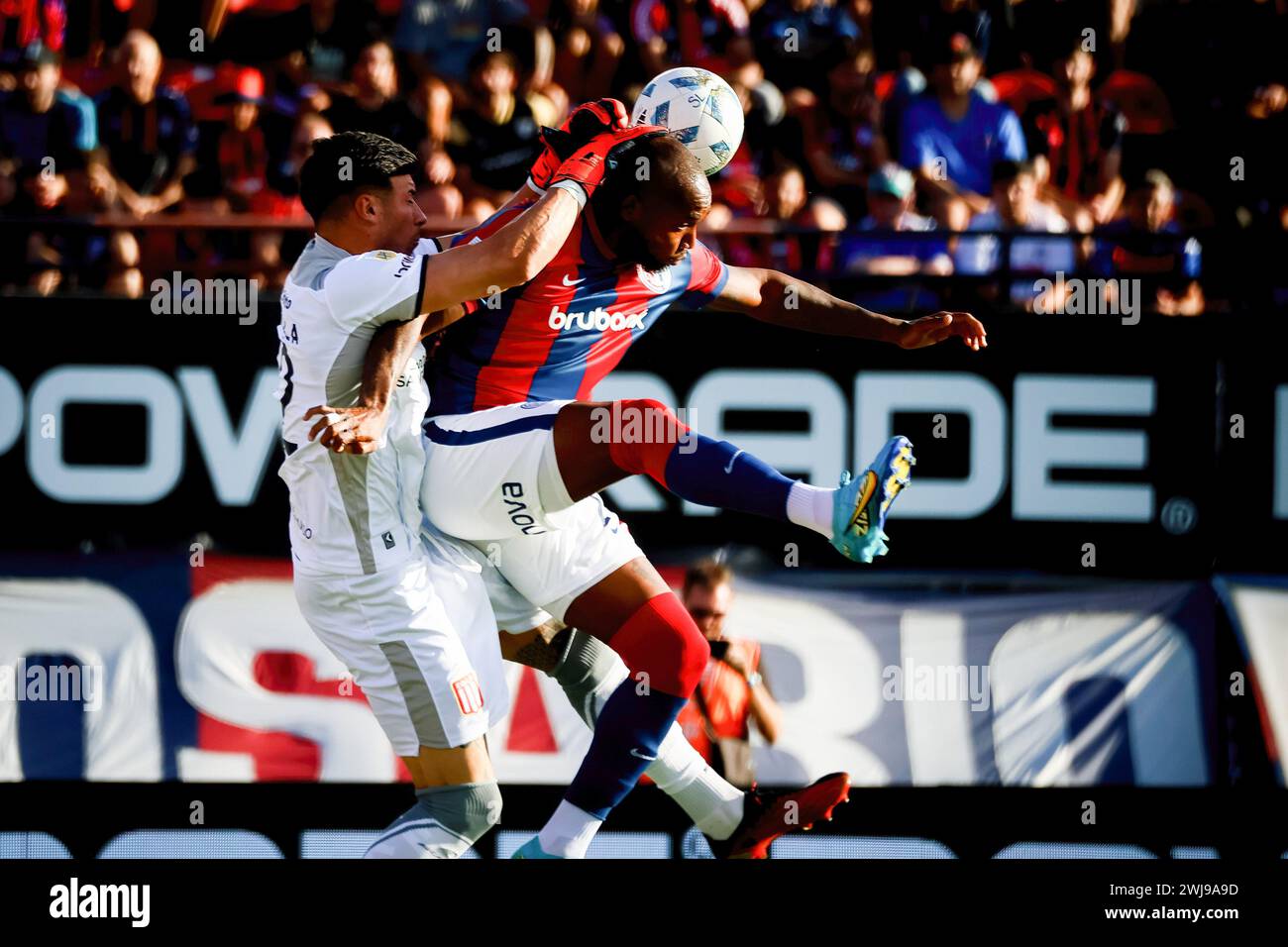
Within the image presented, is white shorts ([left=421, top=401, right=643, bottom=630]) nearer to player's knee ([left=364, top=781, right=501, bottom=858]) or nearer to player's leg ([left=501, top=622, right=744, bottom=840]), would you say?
player's leg ([left=501, top=622, right=744, bottom=840])

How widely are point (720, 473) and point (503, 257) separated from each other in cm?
78

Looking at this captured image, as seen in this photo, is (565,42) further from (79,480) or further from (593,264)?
(593,264)

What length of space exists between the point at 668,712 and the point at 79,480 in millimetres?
3375

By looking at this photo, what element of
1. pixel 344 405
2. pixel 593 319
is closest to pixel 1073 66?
pixel 593 319

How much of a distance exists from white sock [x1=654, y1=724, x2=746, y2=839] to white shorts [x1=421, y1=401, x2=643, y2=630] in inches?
20.8

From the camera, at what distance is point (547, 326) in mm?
4688

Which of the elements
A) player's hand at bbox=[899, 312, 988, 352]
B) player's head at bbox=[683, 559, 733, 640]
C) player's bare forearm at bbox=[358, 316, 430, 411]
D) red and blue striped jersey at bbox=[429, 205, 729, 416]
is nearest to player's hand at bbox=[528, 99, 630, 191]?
red and blue striped jersey at bbox=[429, 205, 729, 416]

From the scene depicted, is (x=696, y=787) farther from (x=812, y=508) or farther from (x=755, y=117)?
(x=755, y=117)

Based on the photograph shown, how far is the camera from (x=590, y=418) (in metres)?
4.35

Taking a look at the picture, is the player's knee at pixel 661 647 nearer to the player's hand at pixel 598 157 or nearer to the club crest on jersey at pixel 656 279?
the club crest on jersey at pixel 656 279

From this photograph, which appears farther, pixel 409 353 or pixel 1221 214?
pixel 1221 214

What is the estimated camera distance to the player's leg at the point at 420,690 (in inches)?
174

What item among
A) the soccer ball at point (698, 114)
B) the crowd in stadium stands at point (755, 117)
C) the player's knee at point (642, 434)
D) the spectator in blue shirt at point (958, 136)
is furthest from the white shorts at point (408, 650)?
the spectator in blue shirt at point (958, 136)
